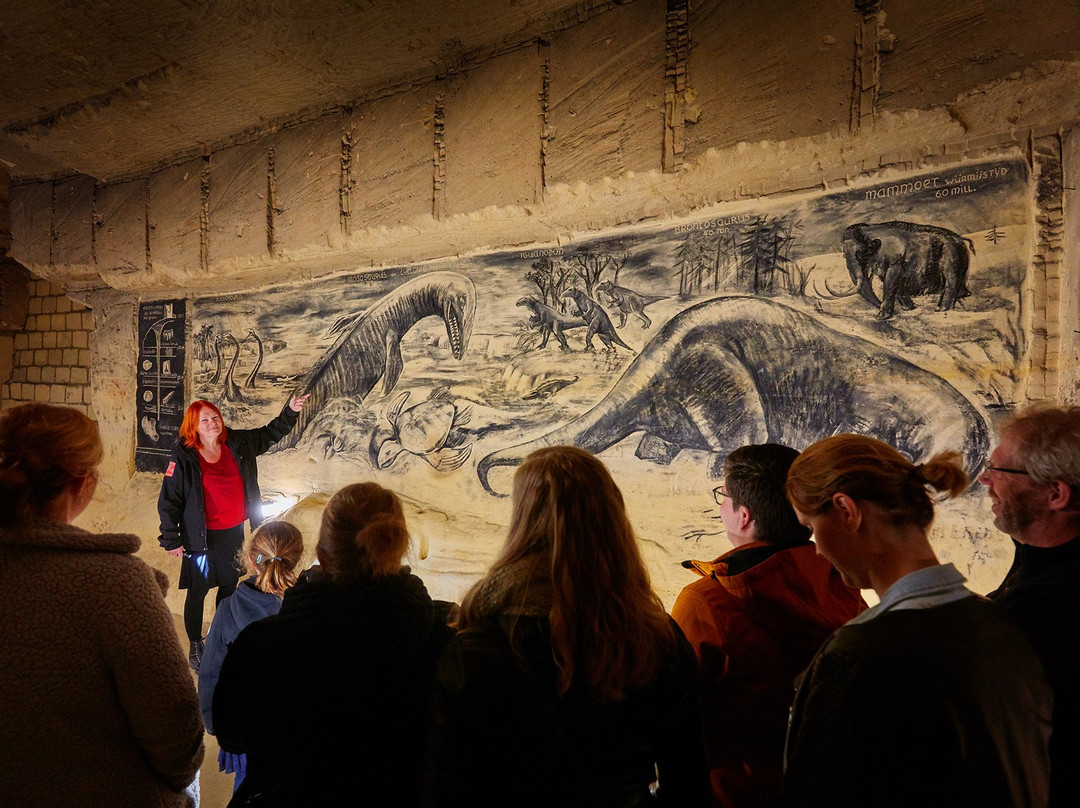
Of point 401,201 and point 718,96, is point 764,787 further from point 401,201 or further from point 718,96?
point 401,201

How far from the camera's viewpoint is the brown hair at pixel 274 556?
221cm

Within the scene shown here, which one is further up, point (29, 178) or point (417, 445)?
point (29, 178)

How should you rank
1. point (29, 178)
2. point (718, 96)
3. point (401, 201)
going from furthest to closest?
1. point (29, 178)
2. point (401, 201)
3. point (718, 96)

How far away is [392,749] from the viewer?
1.40 m

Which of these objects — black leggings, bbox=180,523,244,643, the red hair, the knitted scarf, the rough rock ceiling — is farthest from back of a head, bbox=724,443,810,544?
black leggings, bbox=180,523,244,643

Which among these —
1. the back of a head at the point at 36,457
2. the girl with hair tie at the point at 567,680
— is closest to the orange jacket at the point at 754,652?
the girl with hair tie at the point at 567,680

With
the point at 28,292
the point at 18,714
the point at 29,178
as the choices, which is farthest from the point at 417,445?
the point at 28,292

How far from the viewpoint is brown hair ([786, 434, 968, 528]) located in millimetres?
1196

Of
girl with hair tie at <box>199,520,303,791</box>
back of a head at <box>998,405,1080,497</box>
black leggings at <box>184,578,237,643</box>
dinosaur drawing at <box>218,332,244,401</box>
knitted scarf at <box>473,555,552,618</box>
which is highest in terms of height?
dinosaur drawing at <box>218,332,244,401</box>

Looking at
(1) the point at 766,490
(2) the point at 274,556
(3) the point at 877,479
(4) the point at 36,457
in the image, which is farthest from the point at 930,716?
(2) the point at 274,556

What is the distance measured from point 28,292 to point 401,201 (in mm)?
6961

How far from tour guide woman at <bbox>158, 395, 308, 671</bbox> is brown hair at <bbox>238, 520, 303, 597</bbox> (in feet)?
6.22

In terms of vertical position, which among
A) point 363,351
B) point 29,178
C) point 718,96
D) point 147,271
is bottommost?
point 363,351

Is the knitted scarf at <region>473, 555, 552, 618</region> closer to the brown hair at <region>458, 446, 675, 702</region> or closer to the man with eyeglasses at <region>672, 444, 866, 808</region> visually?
the brown hair at <region>458, 446, 675, 702</region>
